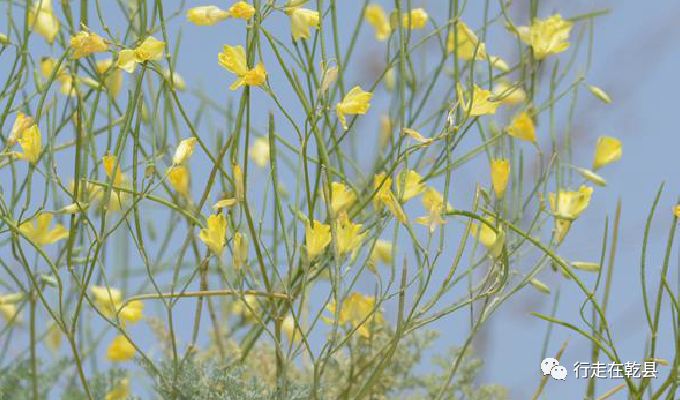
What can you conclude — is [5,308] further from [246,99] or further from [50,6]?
[246,99]

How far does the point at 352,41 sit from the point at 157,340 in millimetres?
457

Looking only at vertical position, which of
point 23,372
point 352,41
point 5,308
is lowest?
point 23,372

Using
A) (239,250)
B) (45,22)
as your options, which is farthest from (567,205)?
(45,22)

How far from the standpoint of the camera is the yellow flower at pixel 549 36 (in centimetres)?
122

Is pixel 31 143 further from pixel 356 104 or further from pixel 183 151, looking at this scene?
pixel 356 104

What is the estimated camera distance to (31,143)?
39.3 inches

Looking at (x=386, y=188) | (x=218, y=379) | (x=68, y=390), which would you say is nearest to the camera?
(x=386, y=188)

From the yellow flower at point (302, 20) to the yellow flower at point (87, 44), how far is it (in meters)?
0.16

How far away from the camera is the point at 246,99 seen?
0.96 meters

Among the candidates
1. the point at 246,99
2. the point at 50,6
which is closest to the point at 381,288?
the point at 246,99

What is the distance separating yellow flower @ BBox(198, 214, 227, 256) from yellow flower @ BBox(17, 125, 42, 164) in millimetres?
182

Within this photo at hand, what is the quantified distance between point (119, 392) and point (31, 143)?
14.5 inches

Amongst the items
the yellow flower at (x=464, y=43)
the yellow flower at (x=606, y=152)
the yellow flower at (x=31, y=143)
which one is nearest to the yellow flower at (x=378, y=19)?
Answer: the yellow flower at (x=464, y=43)

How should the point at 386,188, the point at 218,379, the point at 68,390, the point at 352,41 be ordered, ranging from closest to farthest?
the point at 386,188
the point at 218,379
the point at 352,41
the point at 68,390
